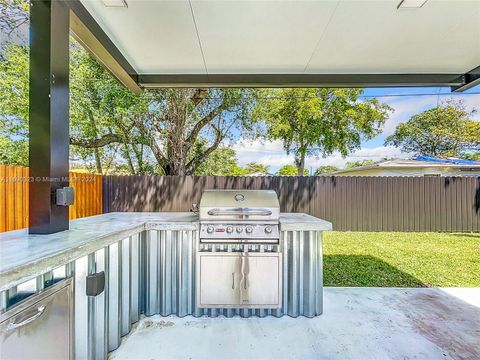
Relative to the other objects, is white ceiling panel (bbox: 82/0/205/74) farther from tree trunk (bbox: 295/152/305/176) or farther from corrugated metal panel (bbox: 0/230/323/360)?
tree trunk (bbox: 295/152/305/176)

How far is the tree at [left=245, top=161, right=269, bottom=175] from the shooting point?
35.3 ft

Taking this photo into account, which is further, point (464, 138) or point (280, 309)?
point (464, 138)

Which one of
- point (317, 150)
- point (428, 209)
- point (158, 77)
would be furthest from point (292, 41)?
point (317, 150)

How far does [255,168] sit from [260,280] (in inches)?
337

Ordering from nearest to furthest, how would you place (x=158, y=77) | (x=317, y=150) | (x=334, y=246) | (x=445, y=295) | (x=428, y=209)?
(x=445, y=295) → (x=158, y=77) → (x=334, y=246) → (x=428, y=209) → (x=317, y=150)

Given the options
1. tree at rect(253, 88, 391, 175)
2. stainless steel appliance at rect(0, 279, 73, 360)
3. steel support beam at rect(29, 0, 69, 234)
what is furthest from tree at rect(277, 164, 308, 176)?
stainless steel appliance at rect(0, 279, 73, 360)

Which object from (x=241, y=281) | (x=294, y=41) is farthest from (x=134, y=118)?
(x=241, y=281)

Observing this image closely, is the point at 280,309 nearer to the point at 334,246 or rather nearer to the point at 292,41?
the point at 292,41

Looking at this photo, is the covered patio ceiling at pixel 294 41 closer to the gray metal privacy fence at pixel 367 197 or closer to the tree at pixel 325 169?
the gray metal privacy fence at pixel 367 197

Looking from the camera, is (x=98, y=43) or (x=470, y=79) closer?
(x=98, y=43)

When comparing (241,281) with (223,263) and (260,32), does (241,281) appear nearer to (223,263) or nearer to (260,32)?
(223,263)

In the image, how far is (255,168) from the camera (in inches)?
436

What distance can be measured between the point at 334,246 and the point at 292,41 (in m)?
4.75

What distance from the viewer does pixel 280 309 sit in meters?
2.76
